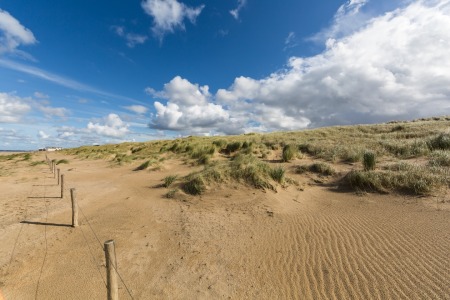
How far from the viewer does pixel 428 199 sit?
7164 millimetres

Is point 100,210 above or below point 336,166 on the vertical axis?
below

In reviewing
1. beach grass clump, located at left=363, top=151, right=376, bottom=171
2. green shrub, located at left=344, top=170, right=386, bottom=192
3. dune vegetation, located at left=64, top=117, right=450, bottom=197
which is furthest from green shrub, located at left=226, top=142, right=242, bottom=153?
green shrub, located at left=344, top=170, right=386, bottom=192

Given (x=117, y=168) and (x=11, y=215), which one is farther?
(x=117, y=168)

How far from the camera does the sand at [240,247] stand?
4.23m

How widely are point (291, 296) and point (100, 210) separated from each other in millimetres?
7926

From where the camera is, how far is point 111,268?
11.3 feet

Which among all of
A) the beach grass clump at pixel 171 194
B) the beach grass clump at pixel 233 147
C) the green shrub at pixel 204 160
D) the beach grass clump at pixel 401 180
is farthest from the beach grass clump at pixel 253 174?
the beach grass clump at pixel 233 147

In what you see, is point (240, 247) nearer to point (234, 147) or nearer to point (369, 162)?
point (369, 162)

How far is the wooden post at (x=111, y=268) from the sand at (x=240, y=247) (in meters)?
1.01

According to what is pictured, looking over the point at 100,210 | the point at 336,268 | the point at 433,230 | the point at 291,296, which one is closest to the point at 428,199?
the point at 433,230

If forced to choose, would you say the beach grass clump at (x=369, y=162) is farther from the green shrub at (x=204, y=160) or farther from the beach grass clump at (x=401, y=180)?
the green shrub at (x=204, y=160)

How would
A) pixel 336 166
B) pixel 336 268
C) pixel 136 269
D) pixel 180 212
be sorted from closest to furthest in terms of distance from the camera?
pixel 336 268 < pixel 136 269 < pixel 180 212 < pixel 336 166

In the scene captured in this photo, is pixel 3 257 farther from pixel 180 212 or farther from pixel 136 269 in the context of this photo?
pixel 180 212

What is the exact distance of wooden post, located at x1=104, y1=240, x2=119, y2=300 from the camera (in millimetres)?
3354
